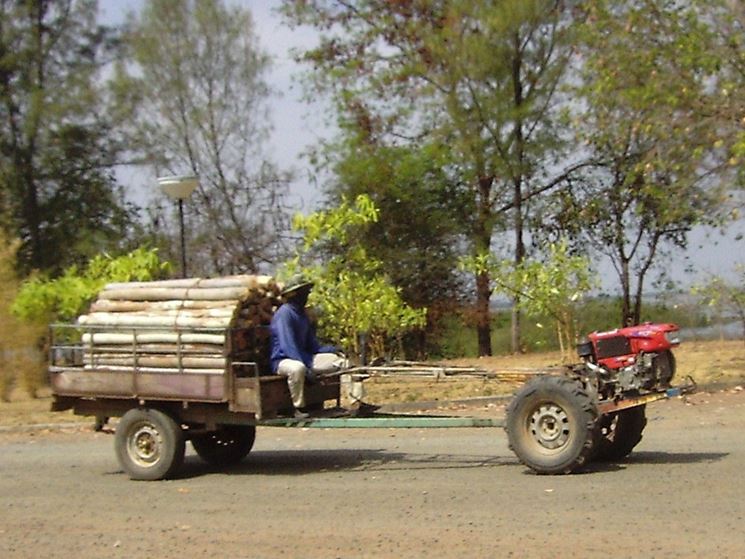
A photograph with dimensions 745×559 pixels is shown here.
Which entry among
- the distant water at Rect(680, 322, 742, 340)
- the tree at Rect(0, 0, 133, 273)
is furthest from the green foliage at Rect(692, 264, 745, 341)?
the tree at Rect(0, 0, 133, 273)

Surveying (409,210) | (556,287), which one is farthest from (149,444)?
(409,210)

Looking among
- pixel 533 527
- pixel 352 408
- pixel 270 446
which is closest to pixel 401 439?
pixel 270 446

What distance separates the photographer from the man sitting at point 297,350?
10.6 metres

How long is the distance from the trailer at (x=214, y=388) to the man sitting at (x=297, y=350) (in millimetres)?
126

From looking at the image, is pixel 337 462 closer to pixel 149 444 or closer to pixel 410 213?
pixel 149 444

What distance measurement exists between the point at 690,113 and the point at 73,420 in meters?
10.8

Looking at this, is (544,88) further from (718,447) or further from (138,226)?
(718,447)

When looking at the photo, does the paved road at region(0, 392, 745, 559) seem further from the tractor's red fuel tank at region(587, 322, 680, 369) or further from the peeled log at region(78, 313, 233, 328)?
the peeled log at region(78, 313, 233, 328)

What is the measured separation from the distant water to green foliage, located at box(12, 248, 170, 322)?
11.4 m

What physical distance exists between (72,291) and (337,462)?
408 inches

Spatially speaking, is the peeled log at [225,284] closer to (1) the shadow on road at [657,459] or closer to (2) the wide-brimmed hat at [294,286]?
(2) the wide-brimmed hat at [294,286]

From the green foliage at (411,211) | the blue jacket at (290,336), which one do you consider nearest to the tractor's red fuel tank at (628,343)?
the blue jacket at (290,336)

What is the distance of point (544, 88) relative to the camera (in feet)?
90.3

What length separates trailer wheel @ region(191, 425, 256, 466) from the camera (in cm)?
1189
